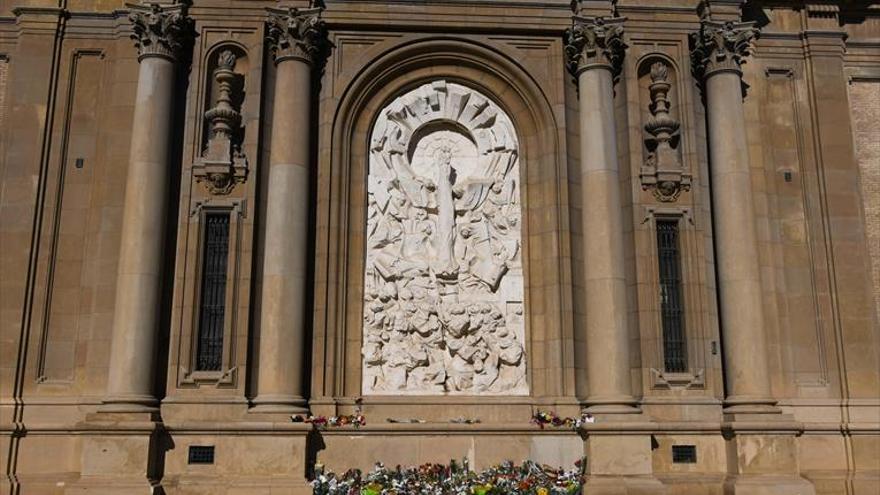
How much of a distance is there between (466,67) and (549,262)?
16.2ft

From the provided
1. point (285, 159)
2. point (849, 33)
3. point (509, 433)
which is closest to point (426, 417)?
point (509, 433)

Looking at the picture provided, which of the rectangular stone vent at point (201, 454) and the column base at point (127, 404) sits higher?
the column base at point (127, 404)

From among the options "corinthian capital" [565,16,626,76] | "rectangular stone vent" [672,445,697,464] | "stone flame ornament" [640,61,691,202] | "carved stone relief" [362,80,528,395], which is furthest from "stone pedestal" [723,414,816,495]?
"corinthian capital" [565,16,626,76]

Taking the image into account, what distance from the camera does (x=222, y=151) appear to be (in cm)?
1842

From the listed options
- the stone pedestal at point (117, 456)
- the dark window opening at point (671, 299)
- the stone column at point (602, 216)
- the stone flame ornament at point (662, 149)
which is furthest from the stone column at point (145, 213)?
the dark window opening at point (671, 299)

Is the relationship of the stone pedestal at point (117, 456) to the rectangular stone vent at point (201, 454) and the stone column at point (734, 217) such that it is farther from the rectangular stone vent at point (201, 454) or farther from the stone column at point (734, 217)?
the stone column at point (734, 217)

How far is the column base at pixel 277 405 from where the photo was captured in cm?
1692

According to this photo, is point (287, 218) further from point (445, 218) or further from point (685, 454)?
point (685, 454)

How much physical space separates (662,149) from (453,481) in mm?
8439

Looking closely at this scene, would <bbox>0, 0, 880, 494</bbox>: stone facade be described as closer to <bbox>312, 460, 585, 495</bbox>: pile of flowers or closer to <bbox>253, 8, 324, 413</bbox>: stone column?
<bbox>253, 8, 324, 413</bbox>: stone column

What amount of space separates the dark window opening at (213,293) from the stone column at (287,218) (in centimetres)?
96

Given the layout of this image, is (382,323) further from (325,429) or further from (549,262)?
(549,262)

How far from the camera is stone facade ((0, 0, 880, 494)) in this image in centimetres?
1739

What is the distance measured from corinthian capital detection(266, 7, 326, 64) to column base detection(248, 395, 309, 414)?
23.3 ft
